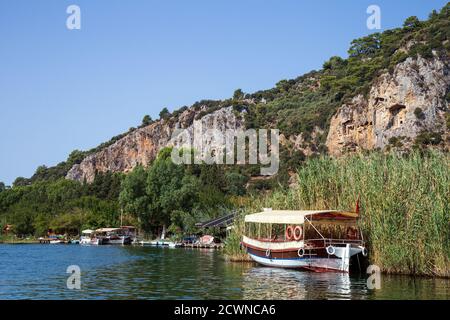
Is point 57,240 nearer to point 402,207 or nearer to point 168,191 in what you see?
point 168,191

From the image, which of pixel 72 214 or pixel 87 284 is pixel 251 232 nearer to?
pixel 87 284

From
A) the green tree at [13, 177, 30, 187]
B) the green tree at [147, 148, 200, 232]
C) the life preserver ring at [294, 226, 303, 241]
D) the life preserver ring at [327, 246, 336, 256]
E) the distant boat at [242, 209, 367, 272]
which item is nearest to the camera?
the distant boat at [242, 209, 367, 272]

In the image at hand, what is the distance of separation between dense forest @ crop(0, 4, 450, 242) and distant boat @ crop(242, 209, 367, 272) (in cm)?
2443

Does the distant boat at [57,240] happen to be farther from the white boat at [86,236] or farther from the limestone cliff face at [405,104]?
the limestone cliff face at [405,104]

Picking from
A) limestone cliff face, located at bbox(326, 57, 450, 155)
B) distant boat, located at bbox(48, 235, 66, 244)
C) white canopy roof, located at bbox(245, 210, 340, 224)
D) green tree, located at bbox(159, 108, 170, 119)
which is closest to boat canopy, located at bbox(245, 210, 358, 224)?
white canopy roof, located at bbox(245, 210, 340, 224)

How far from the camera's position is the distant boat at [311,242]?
93.6 ft

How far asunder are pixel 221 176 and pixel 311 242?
6417 centimetres

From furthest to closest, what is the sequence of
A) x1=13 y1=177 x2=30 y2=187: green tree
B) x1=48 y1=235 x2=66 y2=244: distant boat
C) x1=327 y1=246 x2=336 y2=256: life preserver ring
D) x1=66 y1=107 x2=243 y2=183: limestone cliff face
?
x1=13 y1=177 x2=30 y2=187: green tree
x1=66 y1=107 x2=243 y2=183: limestone cliff face
x1=48 y1=235 x2=66 y2=244: distant boat
x1=327 y1=246 x2=336 y2=256: life preserver ring

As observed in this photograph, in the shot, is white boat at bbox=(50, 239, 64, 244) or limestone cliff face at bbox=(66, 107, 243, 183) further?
limestone cliff face at bbox=(66, 107, 243, 183)

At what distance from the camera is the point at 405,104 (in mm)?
75500

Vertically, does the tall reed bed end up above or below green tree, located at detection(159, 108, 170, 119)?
below

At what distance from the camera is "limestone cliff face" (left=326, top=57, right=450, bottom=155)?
238 feet

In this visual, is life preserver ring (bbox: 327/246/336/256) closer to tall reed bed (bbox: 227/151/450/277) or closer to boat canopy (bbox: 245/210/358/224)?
boat canopy (bbox: 245/210/358/224)

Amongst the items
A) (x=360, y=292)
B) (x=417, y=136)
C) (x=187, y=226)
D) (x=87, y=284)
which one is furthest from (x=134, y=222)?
(x=360, y=292)
